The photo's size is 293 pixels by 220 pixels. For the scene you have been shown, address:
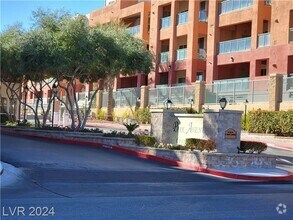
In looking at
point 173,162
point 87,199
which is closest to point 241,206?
point 87,199

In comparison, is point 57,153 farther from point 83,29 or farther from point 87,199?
point 87,199

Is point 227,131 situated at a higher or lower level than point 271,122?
lower

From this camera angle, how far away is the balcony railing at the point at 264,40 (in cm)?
3956

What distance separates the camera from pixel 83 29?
2444 cm

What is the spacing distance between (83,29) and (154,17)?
2922 centimetres

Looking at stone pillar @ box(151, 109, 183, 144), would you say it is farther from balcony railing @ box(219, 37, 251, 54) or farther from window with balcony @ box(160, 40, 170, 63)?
window with balcony @ box(160, 40, 170, 63)

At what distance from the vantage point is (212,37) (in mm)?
45188

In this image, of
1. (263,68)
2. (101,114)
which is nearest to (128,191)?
(263,68)

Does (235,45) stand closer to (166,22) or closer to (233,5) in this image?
(233,5)

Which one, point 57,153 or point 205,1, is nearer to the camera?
point 57,153

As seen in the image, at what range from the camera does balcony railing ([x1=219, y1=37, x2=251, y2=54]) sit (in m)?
41.8

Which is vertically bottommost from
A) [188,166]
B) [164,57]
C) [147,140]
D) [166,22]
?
[188,166]

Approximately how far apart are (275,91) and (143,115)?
14.8 meters

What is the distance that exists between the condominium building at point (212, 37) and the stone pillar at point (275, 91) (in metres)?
3.55
